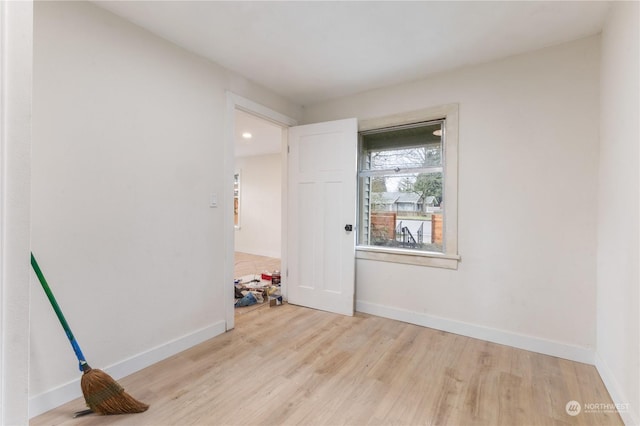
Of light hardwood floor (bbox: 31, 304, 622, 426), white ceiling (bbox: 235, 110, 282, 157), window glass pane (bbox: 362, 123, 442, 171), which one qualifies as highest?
white ceiling (bbox: 235, 110, 282, 157)

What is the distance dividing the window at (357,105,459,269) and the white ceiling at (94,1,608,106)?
0.52m

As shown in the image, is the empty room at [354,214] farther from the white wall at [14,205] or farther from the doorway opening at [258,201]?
the doorway opening at [258,201]

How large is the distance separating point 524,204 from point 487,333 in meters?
1.12

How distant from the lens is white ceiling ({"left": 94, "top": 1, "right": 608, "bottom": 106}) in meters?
1.85

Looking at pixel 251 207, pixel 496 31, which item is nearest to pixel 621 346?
pixel 496 31

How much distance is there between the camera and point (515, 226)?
240 centimetres

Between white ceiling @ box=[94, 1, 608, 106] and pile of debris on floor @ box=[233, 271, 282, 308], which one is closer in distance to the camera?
white ceiling @ box=[94, 1, 608, 106]

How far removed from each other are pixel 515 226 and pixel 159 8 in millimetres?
2995

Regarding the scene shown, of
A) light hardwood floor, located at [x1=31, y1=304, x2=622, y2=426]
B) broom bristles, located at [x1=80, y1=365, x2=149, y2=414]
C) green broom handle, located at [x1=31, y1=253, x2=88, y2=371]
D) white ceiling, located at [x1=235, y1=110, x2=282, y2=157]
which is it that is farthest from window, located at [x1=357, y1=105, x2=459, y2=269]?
green broom handle, located at [x1=31, y1=253, x2=88, y2=371]

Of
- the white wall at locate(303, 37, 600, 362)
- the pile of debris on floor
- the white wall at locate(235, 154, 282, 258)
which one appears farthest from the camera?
the white wall at locate(235, 154, 282, 258)

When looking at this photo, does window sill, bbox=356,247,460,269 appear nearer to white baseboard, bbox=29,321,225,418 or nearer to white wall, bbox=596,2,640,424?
white wall, bbox=596,2,640,424

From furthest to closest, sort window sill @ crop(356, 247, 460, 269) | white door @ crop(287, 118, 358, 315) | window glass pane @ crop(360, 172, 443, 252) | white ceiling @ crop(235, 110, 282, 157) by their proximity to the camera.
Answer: white ceiling @ crop(235, 110, 282, 157)
white door @ crop(287, 118, 358, 315)
window glass pane @ crop(360, 172, 443, 252)
window sill @ crop(356, 247, 460, 269)

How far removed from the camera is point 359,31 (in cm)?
210

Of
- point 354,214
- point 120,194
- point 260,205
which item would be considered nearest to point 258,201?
point 260,205
